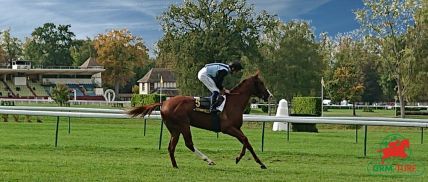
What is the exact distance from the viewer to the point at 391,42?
189 ft

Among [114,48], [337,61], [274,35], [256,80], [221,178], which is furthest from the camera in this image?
[114,48]

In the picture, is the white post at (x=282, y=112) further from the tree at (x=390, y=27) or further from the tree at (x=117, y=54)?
the tree at (x=117, y=54)

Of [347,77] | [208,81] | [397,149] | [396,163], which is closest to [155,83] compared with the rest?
[347,77]

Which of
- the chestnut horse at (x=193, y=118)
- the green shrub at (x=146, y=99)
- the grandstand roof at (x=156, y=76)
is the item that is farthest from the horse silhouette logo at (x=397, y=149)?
the grandstand roof at (x=156, y=76)

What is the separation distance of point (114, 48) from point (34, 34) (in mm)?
32147

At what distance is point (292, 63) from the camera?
193 ft

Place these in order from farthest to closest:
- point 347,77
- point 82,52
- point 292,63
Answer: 1. point 82,52
2. point 347,77
3. point 292,63

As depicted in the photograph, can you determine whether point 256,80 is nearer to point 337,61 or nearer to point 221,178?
point 221,178

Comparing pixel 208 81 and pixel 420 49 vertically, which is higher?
pixel 420 49

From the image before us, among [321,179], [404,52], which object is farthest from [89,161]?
[404,52]

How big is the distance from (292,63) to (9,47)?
73.6 m

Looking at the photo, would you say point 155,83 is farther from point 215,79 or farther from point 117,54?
point 215,79

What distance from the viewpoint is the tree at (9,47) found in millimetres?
113688

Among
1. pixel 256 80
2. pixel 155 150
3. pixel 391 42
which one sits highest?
pixel 391 42
